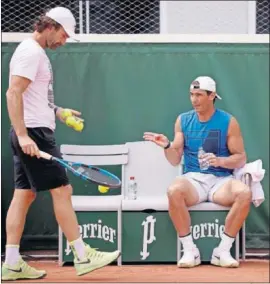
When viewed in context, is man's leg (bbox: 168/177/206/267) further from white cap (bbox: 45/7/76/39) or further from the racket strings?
white cap (bbox: 45/7/76/39)

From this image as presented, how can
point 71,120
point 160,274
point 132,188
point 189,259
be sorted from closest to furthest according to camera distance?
point 71,120 < point 160,274 < point 189,259 < point 132,188

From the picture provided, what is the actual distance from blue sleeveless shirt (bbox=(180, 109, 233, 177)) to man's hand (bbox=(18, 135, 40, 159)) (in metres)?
1.51

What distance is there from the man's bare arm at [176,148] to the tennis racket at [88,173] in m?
0.92

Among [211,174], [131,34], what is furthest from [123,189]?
[131,34]

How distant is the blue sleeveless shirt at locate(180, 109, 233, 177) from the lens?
6.11 meters

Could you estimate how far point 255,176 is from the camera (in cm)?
605

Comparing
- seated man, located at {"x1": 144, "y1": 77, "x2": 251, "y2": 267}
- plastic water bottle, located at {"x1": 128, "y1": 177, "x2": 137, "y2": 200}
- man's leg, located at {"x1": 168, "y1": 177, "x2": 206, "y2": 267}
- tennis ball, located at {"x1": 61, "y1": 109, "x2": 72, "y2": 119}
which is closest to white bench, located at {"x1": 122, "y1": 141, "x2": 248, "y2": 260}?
plastic water bottle, located at {"x1": 128, "y1": 177, "x2": 137, "y2": 200}

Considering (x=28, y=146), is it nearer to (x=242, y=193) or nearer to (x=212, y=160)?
(x=212, y=160)

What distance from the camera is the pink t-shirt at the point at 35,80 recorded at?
5.07m

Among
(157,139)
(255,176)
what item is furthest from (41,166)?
(255,176)

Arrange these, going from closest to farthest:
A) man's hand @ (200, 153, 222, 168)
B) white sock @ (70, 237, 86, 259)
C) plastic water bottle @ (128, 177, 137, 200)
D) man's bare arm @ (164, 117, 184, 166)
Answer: white sock @ (70, 237, 86, 259) → man's hand @ (200, 153, 222, 168) → man's bare arm @ (164, 117, 184, 166) → plastic water bottle @ (128, 177, 137, 200)

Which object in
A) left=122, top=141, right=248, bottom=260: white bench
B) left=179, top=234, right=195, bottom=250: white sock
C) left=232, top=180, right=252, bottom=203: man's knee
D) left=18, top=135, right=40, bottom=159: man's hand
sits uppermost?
left=18, top=135, right=40, bottom=159: man's hand

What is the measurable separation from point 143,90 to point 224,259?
61.9 inches

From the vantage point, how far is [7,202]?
21.8 feet
